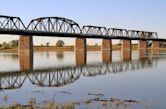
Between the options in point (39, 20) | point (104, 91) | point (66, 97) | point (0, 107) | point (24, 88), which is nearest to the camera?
point (0, 107)

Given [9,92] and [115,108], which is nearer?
[115,108]

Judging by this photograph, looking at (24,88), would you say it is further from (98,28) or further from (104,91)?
(98,28)

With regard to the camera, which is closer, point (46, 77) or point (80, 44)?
point (46, 77)

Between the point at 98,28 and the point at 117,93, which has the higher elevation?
the point at 98,28

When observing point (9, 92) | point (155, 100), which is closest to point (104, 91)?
point (155, 100)

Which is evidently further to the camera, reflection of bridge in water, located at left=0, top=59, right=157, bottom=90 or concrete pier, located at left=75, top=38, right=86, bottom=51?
concrete pier, located at left=75, top=38, right=86, bottom=51

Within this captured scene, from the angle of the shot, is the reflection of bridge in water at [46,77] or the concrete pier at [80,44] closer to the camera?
the reflection of bridge in water at [46,77]

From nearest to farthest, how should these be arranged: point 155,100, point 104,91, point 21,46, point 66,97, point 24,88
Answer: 1. point 155,100
2. point 66,97
3. point 104,91
4. point 24,88
5. point 21,46

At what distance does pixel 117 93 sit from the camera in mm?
22547

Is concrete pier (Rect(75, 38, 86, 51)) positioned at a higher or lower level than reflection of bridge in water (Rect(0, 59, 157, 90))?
higher

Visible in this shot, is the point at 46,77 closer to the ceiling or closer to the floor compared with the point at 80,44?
closer to the floor

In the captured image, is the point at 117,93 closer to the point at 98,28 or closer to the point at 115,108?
the point at 115,108

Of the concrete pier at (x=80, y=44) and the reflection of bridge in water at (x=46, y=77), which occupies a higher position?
the concrete pier at (x=80, y=44)

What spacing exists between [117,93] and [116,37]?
12144 centimetres
